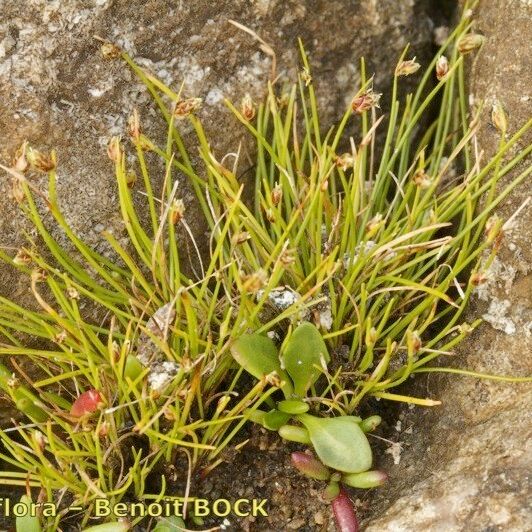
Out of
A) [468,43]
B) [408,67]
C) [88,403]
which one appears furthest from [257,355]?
[468,43]

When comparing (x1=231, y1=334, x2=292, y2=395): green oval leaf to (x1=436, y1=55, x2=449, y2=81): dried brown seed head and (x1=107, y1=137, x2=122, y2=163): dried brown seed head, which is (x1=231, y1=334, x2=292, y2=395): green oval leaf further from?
(x1=436, y1=55, x2=449, y2=81): dried brown seed head

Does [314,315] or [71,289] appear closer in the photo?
[71,289]

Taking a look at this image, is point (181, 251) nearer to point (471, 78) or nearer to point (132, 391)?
point (132, 391)

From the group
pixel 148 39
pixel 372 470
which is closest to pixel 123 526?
pixel 372 470

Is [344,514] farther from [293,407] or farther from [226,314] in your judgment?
[226,314]

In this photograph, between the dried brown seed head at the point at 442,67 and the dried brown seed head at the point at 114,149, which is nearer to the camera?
the dried brown seed head at the point at 114,149

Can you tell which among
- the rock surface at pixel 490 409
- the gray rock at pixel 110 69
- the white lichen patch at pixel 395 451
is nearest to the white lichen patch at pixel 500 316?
the rock surface at pixel 490 409

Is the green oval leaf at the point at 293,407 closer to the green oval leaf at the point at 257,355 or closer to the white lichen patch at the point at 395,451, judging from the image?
the green oval leaf at the point at 257,355
